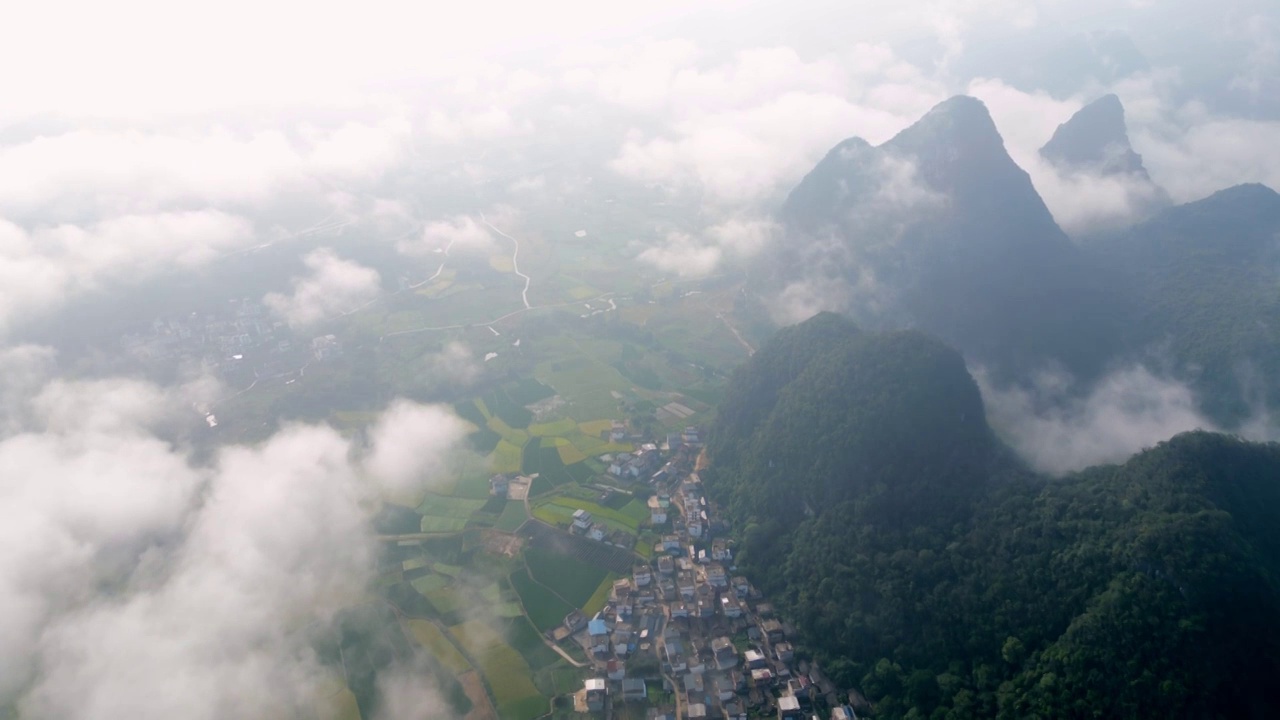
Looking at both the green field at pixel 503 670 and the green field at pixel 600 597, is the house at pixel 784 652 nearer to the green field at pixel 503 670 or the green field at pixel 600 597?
the green field at pixel 600 597

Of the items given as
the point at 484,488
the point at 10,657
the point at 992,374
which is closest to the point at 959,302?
the point at 992,374

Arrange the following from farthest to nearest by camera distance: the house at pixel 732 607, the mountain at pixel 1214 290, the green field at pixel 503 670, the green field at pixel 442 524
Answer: the mountain at pixel 1214 290, the green field at pixel 442 524, the house at pixel 732 607, the green field at pixel 503 670

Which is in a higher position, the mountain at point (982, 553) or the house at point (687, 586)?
the mountain at point (982, 553)

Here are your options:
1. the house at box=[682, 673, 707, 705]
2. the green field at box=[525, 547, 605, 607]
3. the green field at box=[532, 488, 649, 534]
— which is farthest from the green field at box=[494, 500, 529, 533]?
the house at box=[682, 673, 707, 705]

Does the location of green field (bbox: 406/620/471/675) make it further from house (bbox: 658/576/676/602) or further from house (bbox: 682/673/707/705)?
house (bbox: 682/673/707/705)

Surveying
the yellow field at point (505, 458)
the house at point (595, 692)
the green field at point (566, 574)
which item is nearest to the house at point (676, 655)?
the house at point (595, 692)

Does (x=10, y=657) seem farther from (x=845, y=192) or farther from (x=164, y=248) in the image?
(x=845, y=192)

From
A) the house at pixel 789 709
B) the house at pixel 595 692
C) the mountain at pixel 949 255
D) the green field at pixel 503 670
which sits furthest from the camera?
the mountain at pixel 949 255

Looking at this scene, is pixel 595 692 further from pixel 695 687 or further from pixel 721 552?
pixel 721 552

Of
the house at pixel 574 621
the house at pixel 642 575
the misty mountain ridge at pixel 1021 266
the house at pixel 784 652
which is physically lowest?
the house at pixel 574 621
